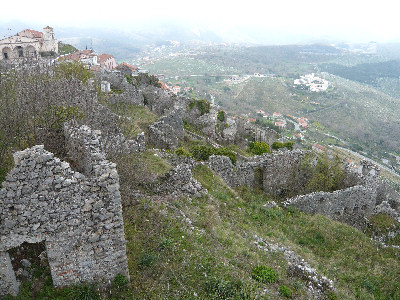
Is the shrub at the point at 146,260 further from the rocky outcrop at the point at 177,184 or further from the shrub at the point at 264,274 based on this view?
the rocky outcrop at the point at 177,184

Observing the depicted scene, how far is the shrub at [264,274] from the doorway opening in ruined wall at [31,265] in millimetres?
5378

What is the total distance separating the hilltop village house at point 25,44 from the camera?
41.9m

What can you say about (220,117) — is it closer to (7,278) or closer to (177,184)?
(177,184)

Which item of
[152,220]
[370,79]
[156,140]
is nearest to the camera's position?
[152,220]

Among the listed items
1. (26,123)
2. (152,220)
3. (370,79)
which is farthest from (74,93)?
(370,79)

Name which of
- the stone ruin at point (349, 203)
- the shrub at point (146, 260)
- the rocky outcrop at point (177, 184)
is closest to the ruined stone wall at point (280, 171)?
the stone ruin at point (349, 203)

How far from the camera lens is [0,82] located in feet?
48.1

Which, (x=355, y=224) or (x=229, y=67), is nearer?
(x=355, y=224)

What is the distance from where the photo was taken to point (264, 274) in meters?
8.90

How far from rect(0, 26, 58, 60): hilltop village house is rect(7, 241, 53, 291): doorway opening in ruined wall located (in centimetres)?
3857

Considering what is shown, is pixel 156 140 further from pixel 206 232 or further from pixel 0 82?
pixel 206 232

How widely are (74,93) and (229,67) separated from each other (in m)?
156

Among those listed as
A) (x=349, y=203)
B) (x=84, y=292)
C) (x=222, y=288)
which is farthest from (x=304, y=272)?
(x=349, y=203)

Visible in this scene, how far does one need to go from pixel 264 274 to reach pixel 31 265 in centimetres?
618
